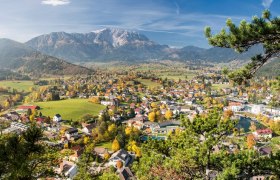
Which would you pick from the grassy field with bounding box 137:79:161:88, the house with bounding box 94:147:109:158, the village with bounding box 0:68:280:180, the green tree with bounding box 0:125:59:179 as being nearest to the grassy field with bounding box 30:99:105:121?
the village with bounding box 0:68:280:180

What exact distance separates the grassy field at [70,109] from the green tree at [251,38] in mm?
65543

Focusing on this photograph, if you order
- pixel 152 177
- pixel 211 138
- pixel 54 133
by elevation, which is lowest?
pixel 54 133

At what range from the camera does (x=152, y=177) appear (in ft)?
36.1

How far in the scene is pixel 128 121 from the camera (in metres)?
76.2

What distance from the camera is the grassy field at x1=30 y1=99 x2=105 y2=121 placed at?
251 ft

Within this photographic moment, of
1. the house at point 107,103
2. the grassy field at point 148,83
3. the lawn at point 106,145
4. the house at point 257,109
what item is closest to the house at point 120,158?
the lawn at point 106,145

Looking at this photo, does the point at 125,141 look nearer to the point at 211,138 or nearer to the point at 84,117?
the point at 84,117

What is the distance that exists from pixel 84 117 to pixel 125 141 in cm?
2420

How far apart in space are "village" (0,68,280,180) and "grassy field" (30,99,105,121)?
1404 millimetres

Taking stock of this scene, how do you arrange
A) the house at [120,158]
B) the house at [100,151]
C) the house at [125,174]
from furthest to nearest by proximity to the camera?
the house at [100,151], the house at [120,158], the house at [125,174]

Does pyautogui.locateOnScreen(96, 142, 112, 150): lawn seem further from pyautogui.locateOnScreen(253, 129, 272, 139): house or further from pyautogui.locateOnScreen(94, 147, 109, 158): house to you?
pyautogui.locateOnScreen(253, 129, 272, 139): house

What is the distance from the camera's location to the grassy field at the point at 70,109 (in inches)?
3014

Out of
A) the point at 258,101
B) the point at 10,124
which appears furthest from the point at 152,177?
the point at 258,101

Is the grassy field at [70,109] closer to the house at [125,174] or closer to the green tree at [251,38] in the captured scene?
the house at [125,174]
